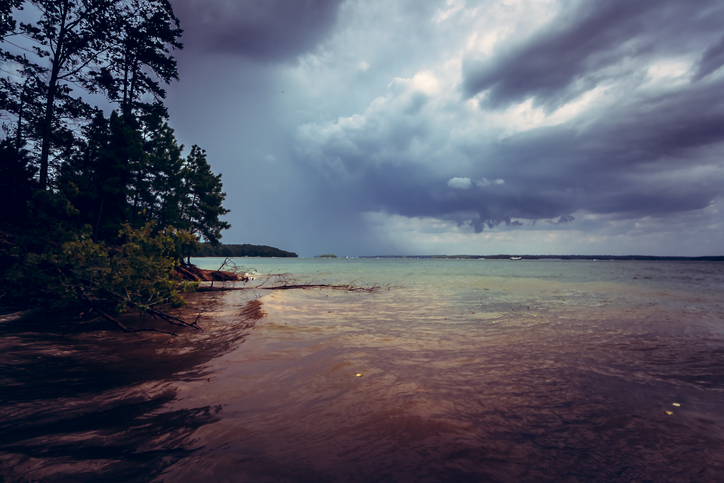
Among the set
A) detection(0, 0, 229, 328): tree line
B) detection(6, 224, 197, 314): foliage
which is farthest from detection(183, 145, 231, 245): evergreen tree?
detection(6, 224, 197, 314): foliage

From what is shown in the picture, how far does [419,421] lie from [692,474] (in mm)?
2896

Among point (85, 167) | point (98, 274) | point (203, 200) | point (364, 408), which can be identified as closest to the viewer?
point (364, 408)

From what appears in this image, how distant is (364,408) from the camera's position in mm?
4344

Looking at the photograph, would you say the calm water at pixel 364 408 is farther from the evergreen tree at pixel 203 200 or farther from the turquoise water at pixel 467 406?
the evergreen tree at pixel 203 200

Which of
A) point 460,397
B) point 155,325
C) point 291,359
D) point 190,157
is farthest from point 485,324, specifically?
point 190,157

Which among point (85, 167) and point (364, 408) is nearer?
point (364, 408)

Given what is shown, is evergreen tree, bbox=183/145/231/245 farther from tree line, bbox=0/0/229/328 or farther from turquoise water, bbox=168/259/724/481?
turquoise water, bbox=168/259/724/481

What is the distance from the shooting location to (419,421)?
396cm

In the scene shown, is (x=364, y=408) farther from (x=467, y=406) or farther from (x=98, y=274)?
(x=98, y=274)

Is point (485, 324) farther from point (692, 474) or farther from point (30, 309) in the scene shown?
point (30, 309)

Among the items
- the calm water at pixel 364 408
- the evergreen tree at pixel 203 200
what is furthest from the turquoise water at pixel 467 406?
the evergreen tree at pixel 203 200

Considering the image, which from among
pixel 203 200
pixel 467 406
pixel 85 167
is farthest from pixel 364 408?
pixel 203 200

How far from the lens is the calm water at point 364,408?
301cm

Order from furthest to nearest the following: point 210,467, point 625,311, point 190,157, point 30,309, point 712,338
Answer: point 190,157 → point 625,311 → point 30,309 → point 712,338 → point 210,467
